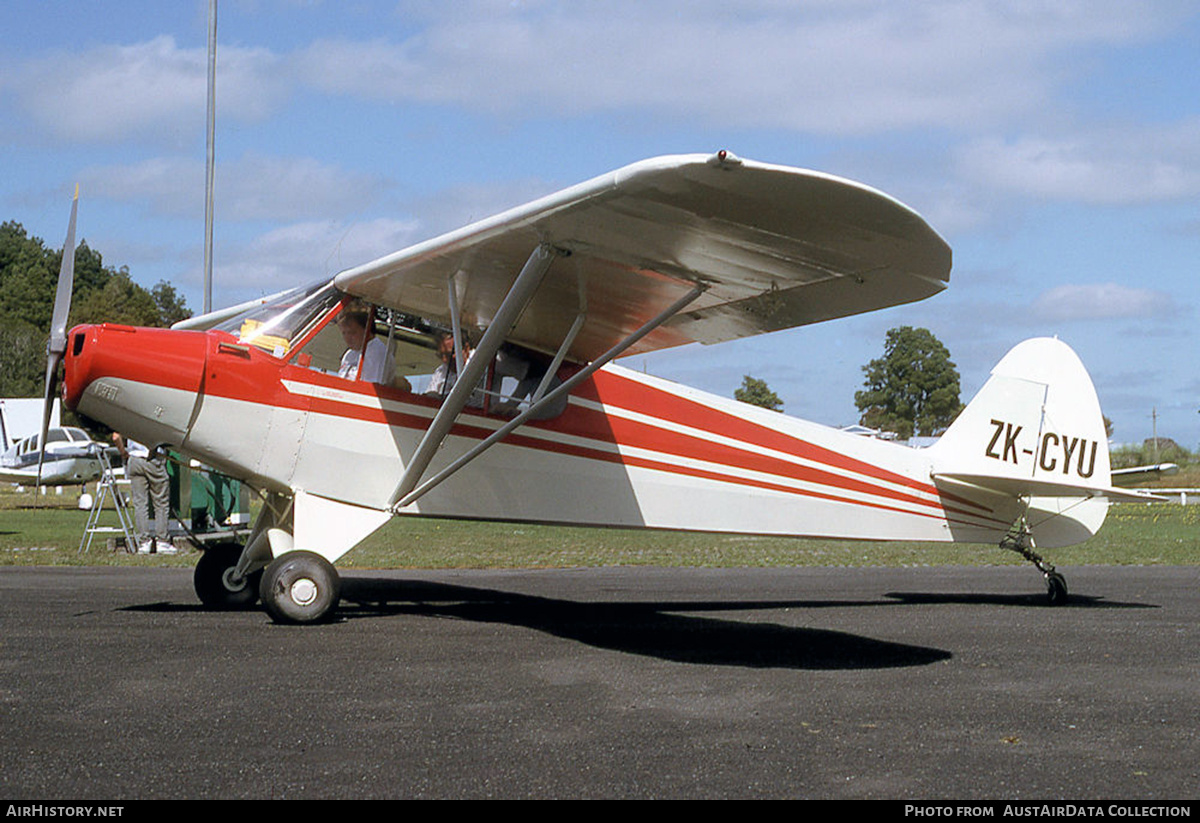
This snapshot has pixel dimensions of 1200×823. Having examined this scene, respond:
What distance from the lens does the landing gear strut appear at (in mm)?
10328

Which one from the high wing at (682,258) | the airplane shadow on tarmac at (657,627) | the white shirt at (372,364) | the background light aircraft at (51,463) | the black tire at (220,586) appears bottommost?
the airplane shadow on tarmac at (657,627)

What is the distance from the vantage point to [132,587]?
10.6 m

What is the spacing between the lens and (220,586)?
914cm

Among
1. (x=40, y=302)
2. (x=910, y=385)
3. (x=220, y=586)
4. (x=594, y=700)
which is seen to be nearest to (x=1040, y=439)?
(x=594, y=700)

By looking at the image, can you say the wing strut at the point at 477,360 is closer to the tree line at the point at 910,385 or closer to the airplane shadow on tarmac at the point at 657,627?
the airplane shadow on tarmac at the point at 657,627

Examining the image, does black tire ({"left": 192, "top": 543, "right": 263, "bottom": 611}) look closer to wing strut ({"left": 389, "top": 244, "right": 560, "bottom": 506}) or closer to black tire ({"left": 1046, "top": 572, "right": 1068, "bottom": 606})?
wing strut ({"left": 389, "top": 244, "right": 560, "bottom": 506})

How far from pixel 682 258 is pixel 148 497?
1195 cm

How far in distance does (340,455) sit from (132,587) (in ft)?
11.9

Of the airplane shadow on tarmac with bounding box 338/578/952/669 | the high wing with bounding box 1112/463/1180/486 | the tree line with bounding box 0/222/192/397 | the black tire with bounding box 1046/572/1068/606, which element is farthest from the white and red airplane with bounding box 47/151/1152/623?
the tree line with bounding box 0/222/192/397

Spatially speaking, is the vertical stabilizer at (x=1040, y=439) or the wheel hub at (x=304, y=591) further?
the vertical stabilizer at (x=1040, y=439)

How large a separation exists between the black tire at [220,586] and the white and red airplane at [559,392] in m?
0.02

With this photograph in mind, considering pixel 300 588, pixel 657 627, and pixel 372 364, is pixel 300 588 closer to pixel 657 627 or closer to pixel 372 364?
pixel 372 364

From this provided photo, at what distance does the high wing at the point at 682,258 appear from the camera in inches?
227

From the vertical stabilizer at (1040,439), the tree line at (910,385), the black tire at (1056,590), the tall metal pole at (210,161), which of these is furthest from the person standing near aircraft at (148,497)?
the tree line at (910,385)
